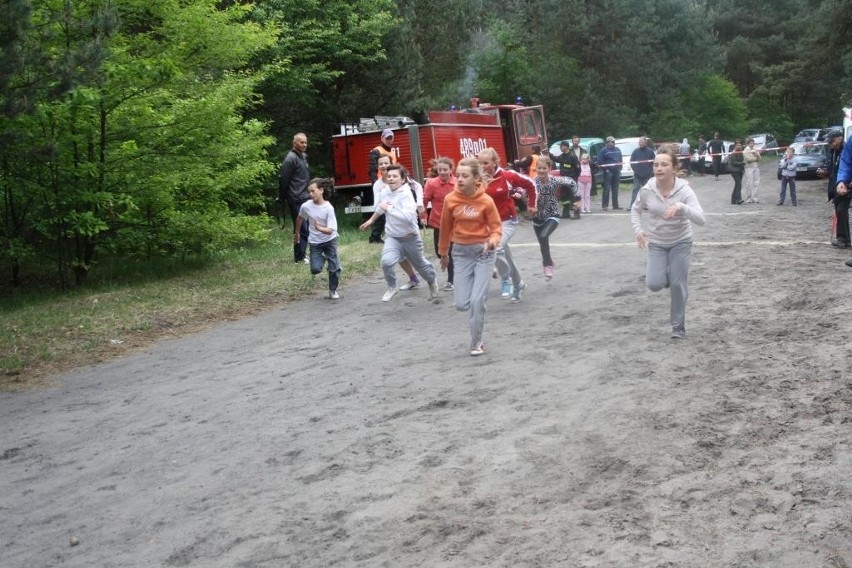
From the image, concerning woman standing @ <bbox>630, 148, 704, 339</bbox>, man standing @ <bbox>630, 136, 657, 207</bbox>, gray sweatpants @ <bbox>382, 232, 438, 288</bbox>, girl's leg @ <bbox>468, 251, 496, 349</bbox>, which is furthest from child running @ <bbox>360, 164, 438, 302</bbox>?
man standing @ <bbox>630, 136, 657, 207</bbox>

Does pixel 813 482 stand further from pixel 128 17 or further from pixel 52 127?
pixel 128 17

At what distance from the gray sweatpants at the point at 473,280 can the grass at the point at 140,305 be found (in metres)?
4.02

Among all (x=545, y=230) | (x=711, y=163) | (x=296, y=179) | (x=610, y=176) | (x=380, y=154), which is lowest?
(x=711, y=163)

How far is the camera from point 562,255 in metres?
16.3

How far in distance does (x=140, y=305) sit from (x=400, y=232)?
3.73 m

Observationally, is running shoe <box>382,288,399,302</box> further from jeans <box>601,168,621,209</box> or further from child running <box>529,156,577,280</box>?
jeans <box>601,168,621,209</box>

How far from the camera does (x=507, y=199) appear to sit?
12.0 metres

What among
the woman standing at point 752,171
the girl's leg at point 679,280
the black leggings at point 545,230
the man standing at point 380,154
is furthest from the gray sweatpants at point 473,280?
the woman standing at point 752,171

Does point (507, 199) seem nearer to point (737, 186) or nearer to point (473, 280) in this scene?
point (473, 280)

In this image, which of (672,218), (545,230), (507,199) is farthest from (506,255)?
(672,218)

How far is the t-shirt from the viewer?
509 inches

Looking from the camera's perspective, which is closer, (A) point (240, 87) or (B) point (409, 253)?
(B) point (409, 253)

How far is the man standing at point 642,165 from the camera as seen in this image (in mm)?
25062

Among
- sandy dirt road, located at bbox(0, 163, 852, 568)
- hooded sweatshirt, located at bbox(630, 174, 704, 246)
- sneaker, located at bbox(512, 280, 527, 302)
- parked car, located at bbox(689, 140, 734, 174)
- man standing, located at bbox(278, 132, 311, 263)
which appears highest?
man standing, located at bbox(278, 132, 311, 263)
